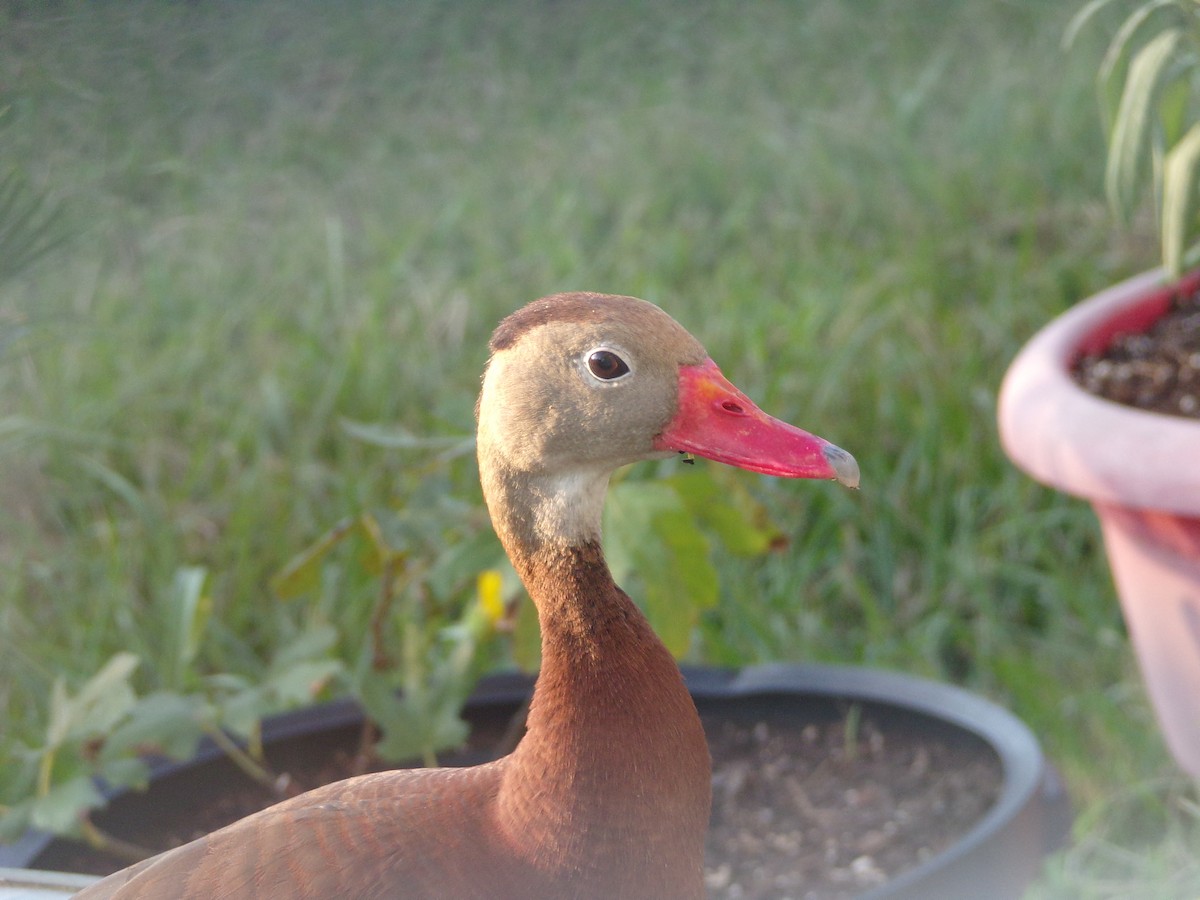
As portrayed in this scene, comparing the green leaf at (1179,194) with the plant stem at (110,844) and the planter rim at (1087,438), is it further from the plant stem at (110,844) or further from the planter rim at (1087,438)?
the plant stem at (110,844)

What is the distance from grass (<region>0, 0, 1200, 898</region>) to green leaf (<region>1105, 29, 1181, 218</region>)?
739mm

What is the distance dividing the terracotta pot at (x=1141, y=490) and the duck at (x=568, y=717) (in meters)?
0.66

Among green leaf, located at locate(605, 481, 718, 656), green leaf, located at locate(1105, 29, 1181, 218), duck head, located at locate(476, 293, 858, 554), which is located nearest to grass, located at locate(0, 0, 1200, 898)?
green leaf, located at locate(605, 481, 718, 656)

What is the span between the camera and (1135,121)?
5.47 ft

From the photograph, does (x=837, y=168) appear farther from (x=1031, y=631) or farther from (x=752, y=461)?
(x=752, y=461)

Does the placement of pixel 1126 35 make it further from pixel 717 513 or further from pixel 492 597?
pixel 492 597

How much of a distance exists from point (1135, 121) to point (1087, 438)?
14.9 inches

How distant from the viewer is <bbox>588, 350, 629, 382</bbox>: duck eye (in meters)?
1.07

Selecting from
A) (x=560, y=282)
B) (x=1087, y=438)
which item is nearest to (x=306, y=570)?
(x=1087, y=438)

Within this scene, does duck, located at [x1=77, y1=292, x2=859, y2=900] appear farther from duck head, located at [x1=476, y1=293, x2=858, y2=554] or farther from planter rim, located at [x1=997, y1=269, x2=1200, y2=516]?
planter rim, located at [x1=997, y1=269, x2=1200, y2=516]

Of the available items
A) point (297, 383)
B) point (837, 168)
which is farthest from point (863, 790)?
point (837, 168)

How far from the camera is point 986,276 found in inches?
113

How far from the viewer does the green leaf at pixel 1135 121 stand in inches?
64.7

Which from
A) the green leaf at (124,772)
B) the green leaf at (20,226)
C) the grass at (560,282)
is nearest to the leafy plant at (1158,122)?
the grass at (560,282)
